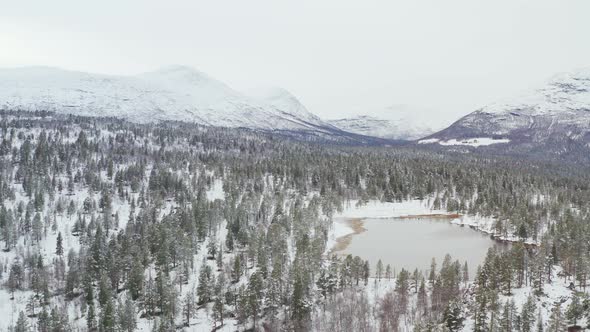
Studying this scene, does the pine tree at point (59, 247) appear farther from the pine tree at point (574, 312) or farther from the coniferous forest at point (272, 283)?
the pine tree at point (574, 312)

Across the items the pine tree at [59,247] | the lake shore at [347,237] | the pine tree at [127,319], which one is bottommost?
the pine tree at [127,319]

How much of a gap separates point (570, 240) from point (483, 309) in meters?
53.9

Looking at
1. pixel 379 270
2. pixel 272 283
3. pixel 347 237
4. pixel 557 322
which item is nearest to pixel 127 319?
pixel 272 283

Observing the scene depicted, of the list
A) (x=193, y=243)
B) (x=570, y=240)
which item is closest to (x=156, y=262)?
(x=193, y=243)

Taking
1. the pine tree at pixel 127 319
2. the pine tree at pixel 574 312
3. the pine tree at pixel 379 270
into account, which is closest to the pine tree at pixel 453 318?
the pine tree at pixel 574 312

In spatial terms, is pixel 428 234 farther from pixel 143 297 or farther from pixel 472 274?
pixel 143 297

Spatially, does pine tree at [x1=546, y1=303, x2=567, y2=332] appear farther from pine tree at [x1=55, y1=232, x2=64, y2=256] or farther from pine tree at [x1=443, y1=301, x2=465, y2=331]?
pine tree at [x1=55, y1=232, x2=64, y2=256]

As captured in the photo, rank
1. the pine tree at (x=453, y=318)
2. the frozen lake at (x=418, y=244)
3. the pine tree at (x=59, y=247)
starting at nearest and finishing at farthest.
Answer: the pine tree at (x=453, y=318) < the frozen lake at (x=418, y=244) < the pine tree at (x=59, y=247)

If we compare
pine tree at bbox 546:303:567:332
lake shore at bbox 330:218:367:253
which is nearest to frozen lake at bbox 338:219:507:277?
lake shore at bbox 330:218:367:253

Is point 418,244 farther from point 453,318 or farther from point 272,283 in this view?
point 453,318

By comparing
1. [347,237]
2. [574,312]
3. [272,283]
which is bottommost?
[272,283]

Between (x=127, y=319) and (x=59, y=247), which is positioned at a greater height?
(x=59, y=247)

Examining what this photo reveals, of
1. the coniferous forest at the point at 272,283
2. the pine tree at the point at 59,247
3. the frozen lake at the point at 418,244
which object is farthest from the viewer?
the pine tree at the point at 59,247

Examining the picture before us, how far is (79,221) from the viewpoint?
603 ft
